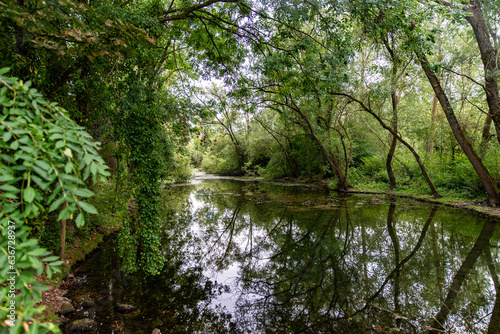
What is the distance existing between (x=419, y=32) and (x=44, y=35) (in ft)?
21.4

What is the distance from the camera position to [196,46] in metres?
7.72

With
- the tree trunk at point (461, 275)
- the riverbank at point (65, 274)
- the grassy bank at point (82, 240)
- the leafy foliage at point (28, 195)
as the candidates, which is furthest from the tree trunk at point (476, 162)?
the riverbank at point (65, 274)

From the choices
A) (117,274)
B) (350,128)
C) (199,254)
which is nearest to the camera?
(117,274)

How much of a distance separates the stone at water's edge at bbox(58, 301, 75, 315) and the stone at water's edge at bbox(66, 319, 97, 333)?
457 mm

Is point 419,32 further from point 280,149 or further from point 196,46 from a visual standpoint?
point 280,149

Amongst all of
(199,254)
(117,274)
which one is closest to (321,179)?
(199,254)

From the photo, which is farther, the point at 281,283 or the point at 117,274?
the point at 117,274

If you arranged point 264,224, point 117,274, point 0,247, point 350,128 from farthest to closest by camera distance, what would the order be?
point 350,128 → point 264,224 → point 117,274 → point 0,247

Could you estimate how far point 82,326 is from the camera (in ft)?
13.0

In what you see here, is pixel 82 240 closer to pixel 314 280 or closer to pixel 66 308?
pixel 66 308

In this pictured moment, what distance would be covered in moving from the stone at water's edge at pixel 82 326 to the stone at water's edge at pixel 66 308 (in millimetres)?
457

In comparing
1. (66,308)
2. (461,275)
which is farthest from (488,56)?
(66,308)

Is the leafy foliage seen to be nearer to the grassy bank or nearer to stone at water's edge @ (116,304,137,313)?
the grassy bank

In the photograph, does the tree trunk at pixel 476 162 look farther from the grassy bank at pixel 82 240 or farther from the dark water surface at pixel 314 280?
the grassy bank at pixel 82 240
